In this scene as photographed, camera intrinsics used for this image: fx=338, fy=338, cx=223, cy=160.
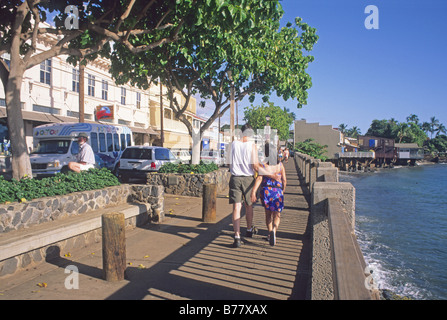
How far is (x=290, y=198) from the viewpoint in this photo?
36.8ft

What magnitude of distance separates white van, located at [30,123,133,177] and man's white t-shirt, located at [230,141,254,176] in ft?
28.4

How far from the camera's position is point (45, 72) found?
21141mm

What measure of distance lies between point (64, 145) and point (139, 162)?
294 centimetres

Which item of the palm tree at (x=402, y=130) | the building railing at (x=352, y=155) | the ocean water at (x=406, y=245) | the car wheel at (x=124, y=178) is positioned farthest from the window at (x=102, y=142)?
the palm tree at (x=402, y=130)

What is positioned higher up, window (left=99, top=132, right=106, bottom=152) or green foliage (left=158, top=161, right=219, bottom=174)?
window (left=99, top=132, right=106, bottom=152)

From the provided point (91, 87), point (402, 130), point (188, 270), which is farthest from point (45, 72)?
point (402, 130)

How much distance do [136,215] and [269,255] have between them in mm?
3143

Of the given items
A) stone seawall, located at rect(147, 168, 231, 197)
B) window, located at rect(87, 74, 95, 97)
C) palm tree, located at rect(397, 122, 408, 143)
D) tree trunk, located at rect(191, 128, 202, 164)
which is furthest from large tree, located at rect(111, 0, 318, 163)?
palm tree, located at rect(397, 122, 408, 143)

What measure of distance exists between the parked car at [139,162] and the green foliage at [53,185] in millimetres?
6515

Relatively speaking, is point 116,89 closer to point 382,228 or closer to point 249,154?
point 382,228

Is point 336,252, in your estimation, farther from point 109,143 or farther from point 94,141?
point 109,143

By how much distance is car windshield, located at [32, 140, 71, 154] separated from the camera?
42.4 ft

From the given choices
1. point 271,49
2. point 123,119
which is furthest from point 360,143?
point 271,49

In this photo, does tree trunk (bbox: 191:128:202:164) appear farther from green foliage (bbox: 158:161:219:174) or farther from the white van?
the white van
